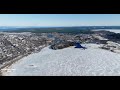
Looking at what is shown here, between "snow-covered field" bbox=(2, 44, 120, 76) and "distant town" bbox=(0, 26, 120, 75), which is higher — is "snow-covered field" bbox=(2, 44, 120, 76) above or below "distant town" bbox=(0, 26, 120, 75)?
below

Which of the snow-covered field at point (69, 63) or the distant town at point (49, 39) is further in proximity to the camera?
the distant town at point (49, 39)

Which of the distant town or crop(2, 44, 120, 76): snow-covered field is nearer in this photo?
crop(2, 44, 120, 76): snow-covered field

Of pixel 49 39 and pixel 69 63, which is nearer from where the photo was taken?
pixel 69 63

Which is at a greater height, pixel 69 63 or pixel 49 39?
pixel 49 39
